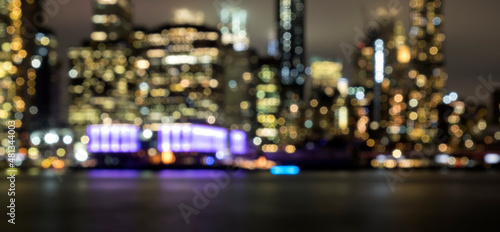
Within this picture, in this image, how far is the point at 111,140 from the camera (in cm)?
14662

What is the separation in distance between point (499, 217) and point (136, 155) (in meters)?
117

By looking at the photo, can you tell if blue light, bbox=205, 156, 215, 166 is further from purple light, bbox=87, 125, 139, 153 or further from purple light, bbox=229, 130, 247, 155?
purple light, bbox=229, 130, 247, 155

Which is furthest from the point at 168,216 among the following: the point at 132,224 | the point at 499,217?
the point at 499,217

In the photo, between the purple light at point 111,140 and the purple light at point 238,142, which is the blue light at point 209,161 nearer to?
the purple light at point 111,140

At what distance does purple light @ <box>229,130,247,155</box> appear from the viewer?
171625 millimetres

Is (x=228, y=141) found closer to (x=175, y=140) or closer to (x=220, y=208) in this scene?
(x=175, y=140)

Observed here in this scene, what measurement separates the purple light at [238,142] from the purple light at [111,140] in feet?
89.0

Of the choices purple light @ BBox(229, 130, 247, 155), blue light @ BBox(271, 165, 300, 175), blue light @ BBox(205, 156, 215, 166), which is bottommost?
blue light @ BBox(271, 165, 300, 175)

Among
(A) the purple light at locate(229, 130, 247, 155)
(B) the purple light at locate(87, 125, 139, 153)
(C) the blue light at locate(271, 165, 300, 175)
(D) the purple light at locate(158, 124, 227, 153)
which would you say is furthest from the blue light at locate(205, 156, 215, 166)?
(A) the purple light at locate(229, 130, 247, 155)

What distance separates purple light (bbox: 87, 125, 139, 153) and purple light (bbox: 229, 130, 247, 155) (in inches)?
Result: 1068

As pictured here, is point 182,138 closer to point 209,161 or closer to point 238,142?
point 209,161

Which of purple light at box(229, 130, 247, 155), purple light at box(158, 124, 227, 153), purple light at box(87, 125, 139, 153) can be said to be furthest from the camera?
purple light at box(229, 130, 247, 155)

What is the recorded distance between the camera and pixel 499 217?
Result: 3594 centimetres

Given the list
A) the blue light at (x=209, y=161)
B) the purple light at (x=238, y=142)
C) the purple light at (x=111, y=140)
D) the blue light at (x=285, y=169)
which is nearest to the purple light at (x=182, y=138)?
the blue light at (x=209, y=161)
